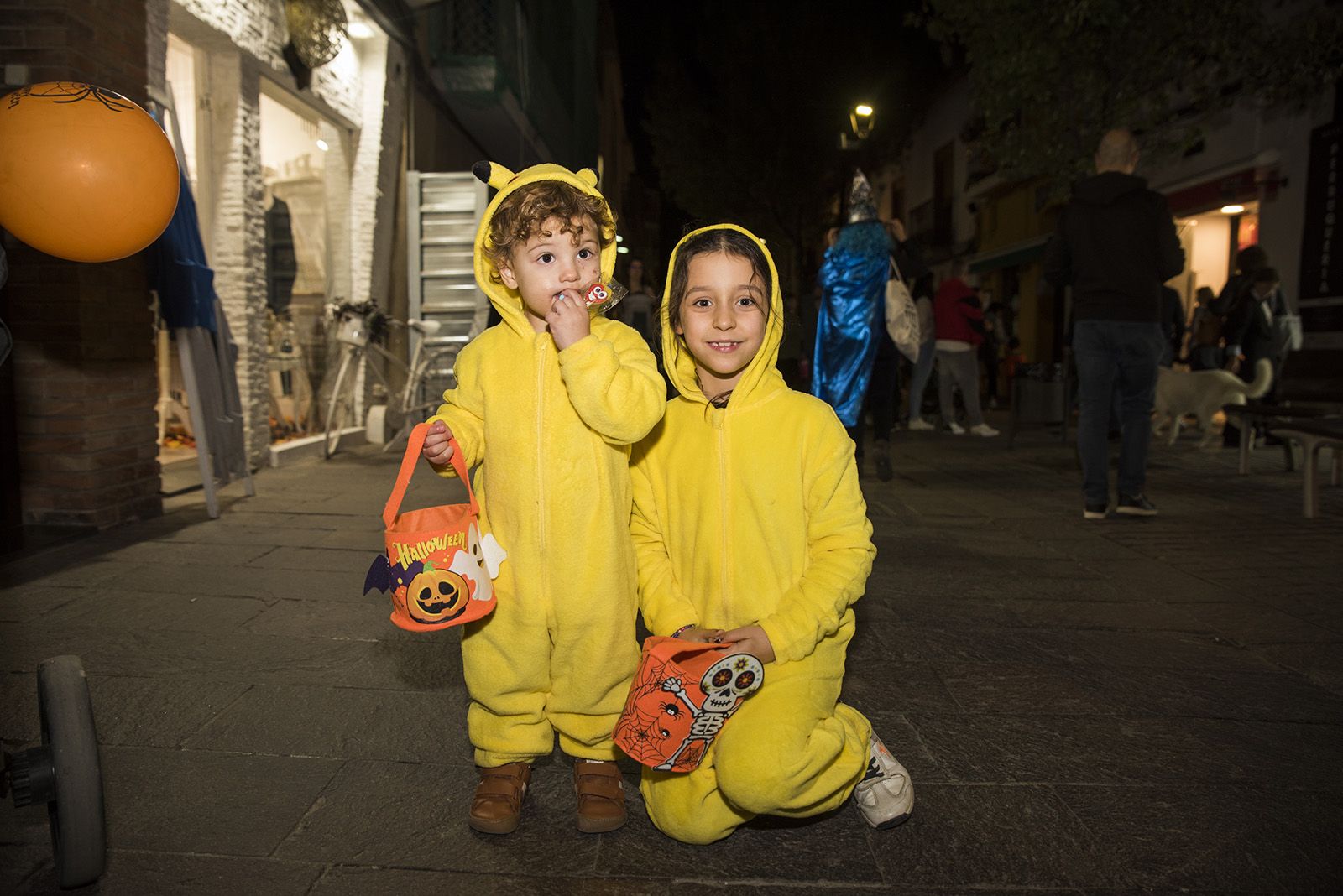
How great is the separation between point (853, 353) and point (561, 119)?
46.9 ft

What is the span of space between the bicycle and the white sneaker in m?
7.20

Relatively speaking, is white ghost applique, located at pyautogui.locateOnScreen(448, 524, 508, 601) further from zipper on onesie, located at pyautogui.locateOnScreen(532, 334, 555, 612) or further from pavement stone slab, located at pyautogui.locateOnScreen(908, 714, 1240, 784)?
pavement stone slab, located at pyautogui.locateOnScreen(908, 714, 1240, 784)

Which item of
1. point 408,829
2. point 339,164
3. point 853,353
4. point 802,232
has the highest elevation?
point 802,232

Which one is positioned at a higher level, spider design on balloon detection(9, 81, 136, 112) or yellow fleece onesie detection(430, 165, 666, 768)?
spider design on balloon detection(9, 81, 136, 112)

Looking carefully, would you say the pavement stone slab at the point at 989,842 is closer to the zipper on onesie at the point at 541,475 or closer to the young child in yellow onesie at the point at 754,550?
the young child in yellow onesie at the point at 754,550

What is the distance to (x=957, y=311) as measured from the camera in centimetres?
1071

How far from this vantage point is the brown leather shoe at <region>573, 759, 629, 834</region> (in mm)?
2154

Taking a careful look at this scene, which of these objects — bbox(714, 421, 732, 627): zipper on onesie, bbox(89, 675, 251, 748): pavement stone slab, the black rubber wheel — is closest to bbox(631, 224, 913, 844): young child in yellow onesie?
bbox(714, 421, 732, 627): zipper on onesie

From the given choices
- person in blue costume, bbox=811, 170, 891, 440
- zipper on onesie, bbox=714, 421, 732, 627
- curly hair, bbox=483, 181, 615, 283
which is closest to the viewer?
curly hair, bbox=483, 181, 615, 283

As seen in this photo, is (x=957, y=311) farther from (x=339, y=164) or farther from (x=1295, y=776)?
(x=1295, y=776)

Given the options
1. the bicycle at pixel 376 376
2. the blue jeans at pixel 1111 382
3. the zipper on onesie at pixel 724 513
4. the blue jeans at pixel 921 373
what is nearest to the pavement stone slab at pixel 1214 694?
the zipper on onesie at pixel 724 513

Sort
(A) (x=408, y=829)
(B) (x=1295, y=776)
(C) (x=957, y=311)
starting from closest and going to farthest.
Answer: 1. (A) (x=408, y=829)
2. (B) (x=1295, y=776)
3. (C) (x=957, y=311)

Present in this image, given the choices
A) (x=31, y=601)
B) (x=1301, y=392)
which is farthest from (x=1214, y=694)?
(x=1301, y=392)

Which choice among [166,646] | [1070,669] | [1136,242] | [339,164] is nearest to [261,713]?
[166,646]
